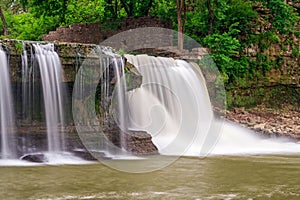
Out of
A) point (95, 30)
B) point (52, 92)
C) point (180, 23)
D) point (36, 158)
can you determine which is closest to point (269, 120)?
point (180, 23)

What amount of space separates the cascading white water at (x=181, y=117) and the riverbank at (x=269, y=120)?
14.7 inches

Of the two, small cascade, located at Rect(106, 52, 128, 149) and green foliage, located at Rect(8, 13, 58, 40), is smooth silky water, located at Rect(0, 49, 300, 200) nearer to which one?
small cascade, located at Rect(106, 52, 128, 149)

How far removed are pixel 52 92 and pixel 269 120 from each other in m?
9.31

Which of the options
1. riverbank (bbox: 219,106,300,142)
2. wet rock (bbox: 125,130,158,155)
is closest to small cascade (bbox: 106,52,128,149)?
wet rock (bbox: 125,130,158,155)

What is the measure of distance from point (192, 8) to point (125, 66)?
37.1 feet

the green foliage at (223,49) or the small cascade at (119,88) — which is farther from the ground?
the green foliage at (223,49)

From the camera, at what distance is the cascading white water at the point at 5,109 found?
916 centimetres

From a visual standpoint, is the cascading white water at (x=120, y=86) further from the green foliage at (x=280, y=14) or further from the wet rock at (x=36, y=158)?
the green foliage at (x=280, y=14)

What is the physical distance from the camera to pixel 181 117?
13.8 metres

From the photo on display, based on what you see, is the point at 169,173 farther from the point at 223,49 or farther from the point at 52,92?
the point at 223,49

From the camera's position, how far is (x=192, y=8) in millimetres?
21375

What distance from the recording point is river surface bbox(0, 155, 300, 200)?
5.36m

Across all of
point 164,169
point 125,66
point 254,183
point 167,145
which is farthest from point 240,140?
point 254,183

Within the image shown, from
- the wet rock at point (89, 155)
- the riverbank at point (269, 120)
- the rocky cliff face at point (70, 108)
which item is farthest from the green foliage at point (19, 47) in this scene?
the riverbank at point (269, 120)
